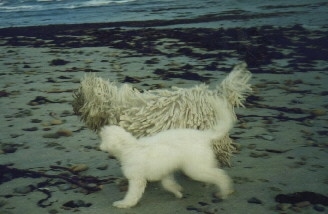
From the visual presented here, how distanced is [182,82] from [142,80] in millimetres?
718

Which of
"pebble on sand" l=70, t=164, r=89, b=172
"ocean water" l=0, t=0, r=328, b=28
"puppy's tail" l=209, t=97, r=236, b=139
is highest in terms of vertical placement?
"ocean water" l=0, t=0, r=328, b=28

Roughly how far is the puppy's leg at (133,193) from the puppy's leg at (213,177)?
39cm

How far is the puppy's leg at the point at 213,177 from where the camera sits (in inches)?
135

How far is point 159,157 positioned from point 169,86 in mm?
3608

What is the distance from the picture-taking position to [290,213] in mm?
3363

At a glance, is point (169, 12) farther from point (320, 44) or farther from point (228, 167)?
point (228, 167)

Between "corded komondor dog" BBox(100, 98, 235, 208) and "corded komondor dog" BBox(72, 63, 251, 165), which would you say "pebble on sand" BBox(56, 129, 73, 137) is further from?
"corded komondor dog" BBox(100, 98, 235, 208)

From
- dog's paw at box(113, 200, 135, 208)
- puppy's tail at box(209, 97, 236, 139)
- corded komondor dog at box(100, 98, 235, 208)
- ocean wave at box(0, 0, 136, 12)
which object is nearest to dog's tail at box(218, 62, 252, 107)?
puppy's tail at box(209, 97, 236, 139)

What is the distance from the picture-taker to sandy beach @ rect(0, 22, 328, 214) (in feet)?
Result: 12.0

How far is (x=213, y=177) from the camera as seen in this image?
350 cm

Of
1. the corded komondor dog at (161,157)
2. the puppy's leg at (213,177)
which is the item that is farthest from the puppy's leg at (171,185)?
the puppy's leg at (213,177)

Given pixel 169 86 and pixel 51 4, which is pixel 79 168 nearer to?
pixel 169 86

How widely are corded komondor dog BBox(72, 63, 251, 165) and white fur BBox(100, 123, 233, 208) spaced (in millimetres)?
359

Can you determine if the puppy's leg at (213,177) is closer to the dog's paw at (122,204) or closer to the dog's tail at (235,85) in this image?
the dog's paw at (122,204)
